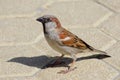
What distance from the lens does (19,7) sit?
20.0 feet

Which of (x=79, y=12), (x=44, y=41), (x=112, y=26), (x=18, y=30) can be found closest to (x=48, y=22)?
(x=44, y=41)

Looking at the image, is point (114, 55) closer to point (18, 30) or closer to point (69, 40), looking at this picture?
point (69, 40)

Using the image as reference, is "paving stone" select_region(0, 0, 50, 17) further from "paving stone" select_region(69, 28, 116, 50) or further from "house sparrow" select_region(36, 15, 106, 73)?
"house sparrow" select_region(36, 15, 106, 73)

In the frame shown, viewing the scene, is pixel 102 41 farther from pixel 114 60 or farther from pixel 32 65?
→ pixel 32 65

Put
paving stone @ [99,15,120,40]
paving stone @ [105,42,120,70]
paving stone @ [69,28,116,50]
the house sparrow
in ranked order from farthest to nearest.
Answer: paving stone @ [99,15,120,40] → paving stone @ [69,28,116,50] → paving stone @ [105,42,120,70] → the house sparrow

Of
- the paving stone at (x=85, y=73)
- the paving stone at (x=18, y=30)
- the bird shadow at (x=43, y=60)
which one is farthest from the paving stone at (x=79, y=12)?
the paving stone at (x=85, y=73)

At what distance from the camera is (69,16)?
5.91 metres

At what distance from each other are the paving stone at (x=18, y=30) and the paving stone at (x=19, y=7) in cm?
16

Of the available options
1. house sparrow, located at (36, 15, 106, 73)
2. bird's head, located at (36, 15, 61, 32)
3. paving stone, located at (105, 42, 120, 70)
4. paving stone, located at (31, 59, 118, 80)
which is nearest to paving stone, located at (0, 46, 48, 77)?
paving stone, located at (31, 59, 118, 80)

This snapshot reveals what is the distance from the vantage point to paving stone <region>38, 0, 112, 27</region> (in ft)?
18.9

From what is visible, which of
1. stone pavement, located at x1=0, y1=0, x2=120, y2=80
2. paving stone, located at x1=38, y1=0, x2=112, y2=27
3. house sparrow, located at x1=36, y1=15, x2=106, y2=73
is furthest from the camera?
paving stone, located at x1=38, y1=0, x2=112, y2=27

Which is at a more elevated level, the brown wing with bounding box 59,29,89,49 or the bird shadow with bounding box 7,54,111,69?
the brown wing with bounding box 59,29,89,49

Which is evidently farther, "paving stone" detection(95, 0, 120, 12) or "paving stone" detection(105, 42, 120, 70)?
"paving stone" detection(95, 0, 120, 12)

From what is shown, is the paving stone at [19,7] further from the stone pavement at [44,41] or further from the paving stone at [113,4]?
the paving stone at [113,4]
